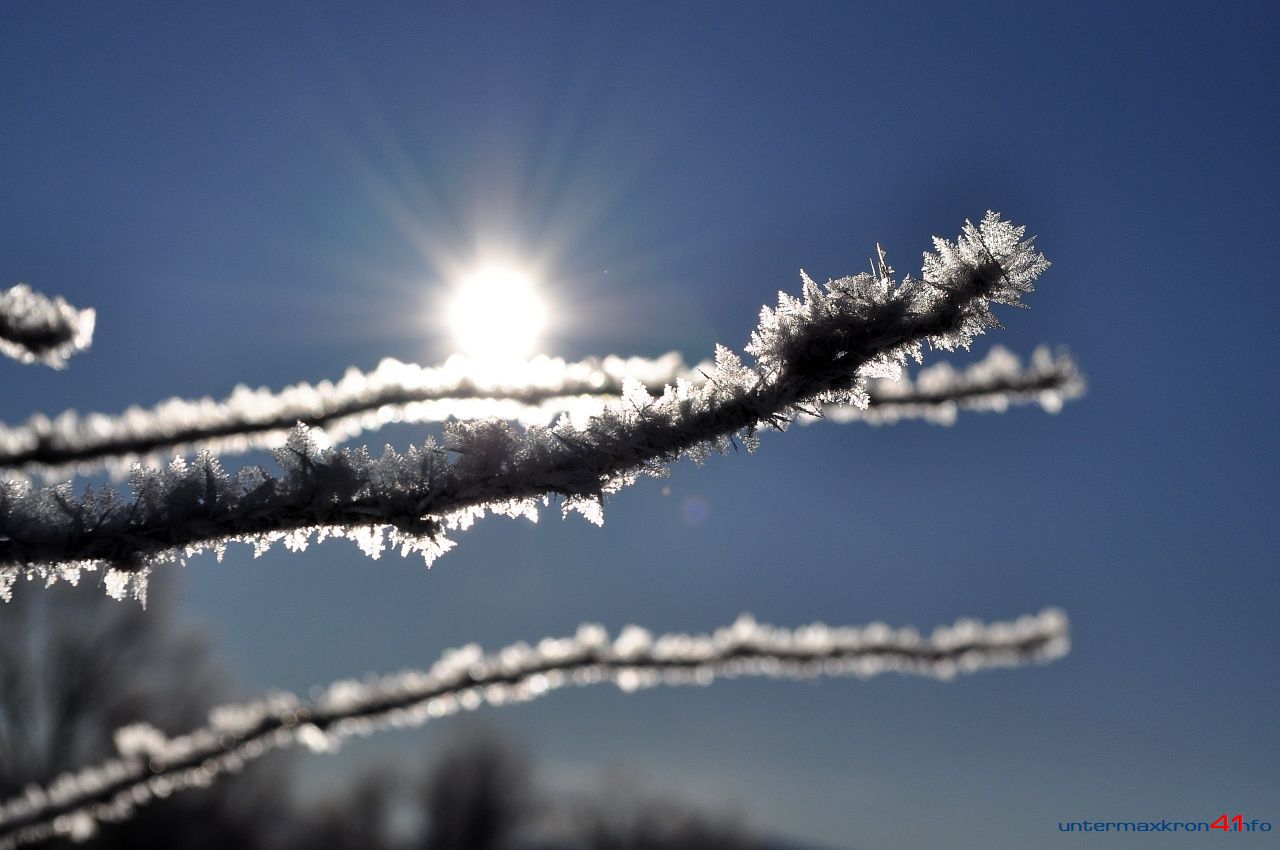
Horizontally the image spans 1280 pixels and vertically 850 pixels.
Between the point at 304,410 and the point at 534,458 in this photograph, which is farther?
the point at 304,410

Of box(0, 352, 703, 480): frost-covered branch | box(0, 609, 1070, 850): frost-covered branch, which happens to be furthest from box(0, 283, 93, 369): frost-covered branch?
box(0, 609, 1070, 850): frost-covered branch

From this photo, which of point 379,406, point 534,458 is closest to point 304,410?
point 379,406

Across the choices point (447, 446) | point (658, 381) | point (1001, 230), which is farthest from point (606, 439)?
point (1001, 230)

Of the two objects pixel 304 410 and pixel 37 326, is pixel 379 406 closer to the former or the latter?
pixel 304 410

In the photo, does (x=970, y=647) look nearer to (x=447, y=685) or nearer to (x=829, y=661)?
(x=829, y=661)

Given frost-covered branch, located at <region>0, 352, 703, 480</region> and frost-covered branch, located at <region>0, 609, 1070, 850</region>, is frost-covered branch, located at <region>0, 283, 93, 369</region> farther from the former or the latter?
frost-covered branch, located at <region>0, 609, 1070, 850</region>

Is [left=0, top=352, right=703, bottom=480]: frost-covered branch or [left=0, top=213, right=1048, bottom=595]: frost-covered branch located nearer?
[left=0, top=213, right=1048, bottom=595]: frost-covered branch
